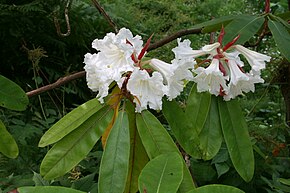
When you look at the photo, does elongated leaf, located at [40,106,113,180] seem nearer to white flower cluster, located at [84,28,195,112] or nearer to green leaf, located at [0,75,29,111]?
white flower cluster, located at [84,28,195,112]

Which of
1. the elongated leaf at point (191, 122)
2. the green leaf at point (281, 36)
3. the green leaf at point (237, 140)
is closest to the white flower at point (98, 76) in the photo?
the elongated leaf at point (191, 122)

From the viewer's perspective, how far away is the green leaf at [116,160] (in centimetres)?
71

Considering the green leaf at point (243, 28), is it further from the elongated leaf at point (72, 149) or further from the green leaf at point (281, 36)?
the elongated leaf at point (72, 149)

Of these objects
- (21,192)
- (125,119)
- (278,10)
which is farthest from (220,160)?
(278,10)

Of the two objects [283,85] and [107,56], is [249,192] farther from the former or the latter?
[107,56]

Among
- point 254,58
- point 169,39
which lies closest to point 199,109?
point 254,58

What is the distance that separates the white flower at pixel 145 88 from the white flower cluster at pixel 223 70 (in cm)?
8

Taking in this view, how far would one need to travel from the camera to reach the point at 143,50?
2.54ft

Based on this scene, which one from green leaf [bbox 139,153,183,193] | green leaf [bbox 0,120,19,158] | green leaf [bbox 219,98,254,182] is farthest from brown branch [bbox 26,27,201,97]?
green leaf [bbox 139,153,183,193]

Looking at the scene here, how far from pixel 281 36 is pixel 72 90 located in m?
1.47

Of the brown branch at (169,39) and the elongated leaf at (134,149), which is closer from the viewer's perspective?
the elongated leaf at (134,149)

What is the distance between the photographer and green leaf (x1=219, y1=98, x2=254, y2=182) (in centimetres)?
85

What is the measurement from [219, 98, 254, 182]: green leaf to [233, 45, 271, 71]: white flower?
3.1 inches

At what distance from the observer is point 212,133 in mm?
878
